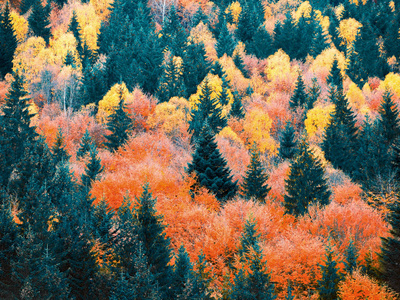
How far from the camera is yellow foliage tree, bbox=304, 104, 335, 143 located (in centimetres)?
7644

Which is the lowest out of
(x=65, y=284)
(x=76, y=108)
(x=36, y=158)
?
(x=65, y=284)

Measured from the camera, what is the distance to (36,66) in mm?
88750

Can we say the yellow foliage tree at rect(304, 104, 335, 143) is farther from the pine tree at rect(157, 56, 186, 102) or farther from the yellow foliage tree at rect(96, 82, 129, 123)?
the yellow foliage tree at rect(96, 82, 129, 123)

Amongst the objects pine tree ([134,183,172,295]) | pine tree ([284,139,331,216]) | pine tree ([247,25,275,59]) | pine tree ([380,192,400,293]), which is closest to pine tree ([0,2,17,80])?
pine tree ([247,25,275,59])

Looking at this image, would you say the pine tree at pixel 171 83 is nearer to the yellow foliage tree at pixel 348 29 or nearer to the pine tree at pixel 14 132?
the pine tree at pixel 14 132

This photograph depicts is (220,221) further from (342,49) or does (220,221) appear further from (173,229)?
(342,49)

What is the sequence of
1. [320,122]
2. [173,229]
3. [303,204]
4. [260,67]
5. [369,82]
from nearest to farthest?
[173,229] → [303,204] → [320,122] → [369,82] → [260,67]

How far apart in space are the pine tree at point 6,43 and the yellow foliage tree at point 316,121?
2397 inches

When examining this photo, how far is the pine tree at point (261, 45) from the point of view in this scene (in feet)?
354

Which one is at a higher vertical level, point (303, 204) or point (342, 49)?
point (342, 49)

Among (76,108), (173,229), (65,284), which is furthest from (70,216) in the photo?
(76,108)

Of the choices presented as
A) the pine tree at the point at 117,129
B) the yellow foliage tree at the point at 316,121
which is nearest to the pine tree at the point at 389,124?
the yellow foliage tree at the point at 316,121

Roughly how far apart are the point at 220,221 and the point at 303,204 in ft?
36.3

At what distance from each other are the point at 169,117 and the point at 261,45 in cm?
4326
